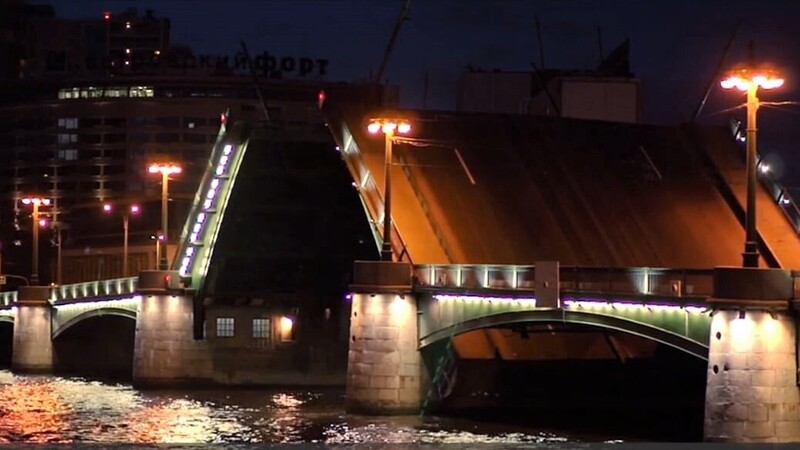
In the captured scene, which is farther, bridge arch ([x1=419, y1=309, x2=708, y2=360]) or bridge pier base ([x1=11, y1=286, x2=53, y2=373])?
bridge pier base ([x1=11, y1=286, x2=53, y2=373])

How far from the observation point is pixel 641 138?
75.1 meters

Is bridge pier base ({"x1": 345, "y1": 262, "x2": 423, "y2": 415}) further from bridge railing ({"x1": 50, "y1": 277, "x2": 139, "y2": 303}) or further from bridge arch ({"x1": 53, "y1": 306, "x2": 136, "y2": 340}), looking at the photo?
bridge arch ({"x1": 53, "y1": 306, "x2": 136, "y2": 340})

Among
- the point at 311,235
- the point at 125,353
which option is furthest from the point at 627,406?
the point at 125,353

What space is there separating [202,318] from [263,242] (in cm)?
598

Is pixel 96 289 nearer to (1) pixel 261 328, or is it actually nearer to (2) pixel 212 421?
(1) pixel 261 328

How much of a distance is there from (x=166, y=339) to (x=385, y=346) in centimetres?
2282

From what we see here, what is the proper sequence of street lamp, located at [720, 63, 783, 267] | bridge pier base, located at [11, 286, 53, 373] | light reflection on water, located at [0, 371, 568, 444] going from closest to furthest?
street lamp, located at [720, 63, 783, 267] < light reflection on water, located at [0, 371, 568, 444] < bridge pier base, located at [11, 286, 53, 373]

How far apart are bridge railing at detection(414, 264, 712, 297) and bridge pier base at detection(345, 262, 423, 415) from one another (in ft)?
3.90

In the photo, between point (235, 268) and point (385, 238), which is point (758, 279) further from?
point (235, 268)

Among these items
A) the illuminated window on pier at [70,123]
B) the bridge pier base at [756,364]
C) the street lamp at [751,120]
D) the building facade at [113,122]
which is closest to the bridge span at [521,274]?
the bridge pier base at [756,364]

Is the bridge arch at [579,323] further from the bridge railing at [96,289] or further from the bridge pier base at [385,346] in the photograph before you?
the bridge railing at [96,289]

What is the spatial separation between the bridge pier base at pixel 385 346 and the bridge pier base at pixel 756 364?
18982mm

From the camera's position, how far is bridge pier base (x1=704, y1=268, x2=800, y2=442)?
36719 mm

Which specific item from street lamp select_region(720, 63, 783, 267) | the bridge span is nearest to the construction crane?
the bridge span
